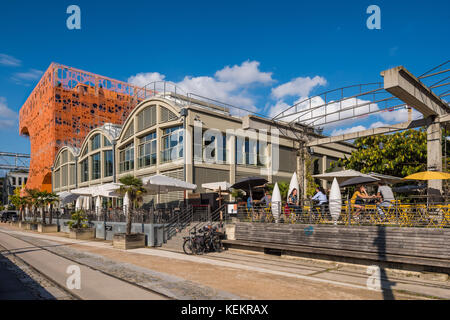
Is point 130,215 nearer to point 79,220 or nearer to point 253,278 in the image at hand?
point 79,220

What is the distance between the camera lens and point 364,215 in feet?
38.2

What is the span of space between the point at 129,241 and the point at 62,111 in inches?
2208

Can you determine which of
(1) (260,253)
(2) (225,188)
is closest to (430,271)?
(1) (260,253)

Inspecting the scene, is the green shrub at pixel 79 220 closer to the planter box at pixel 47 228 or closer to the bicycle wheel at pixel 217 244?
the planter box at pixel 47 228

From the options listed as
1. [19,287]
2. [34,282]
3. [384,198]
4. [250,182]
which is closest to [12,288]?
[19,287]

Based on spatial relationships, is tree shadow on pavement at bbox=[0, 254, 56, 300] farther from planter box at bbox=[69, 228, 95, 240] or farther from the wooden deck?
planter box at bbox=[69, 228, 95, 240]

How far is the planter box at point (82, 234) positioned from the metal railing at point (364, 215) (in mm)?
12822

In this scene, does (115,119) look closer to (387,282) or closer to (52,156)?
(52,156)

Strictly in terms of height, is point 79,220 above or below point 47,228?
above

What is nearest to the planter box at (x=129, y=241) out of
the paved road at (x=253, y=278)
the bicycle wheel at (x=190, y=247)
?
the paved road at (x=253, y=278)
